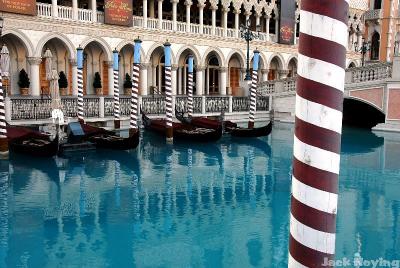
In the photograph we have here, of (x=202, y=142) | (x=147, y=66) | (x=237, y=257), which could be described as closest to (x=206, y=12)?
(x=147, y=66)

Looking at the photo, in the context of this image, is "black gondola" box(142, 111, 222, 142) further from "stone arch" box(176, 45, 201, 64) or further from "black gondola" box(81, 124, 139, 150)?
"stone arch" box(176, 45, 201, 64)

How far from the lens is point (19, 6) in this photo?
512 inches

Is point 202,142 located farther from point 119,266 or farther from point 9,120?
point 119,266

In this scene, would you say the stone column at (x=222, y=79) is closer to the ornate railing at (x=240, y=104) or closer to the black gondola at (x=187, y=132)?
the ornate railing at (x=240, y=104)

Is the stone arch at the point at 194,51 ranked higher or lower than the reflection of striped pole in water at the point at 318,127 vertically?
higher

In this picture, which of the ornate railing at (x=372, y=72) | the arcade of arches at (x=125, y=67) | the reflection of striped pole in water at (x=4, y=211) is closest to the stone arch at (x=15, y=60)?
the arcade of arches at (x=125, y=67)

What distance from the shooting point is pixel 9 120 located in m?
10.5

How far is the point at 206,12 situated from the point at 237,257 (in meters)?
17.3

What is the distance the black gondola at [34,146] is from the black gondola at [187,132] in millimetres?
3208

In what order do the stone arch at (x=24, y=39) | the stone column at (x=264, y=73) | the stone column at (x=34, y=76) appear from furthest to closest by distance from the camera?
the stone column at (x=264, y=73) < the stone column at (x=34, y=76) < the stone arch at (x=24, y=39)

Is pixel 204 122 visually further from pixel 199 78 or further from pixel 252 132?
pixel 199 78

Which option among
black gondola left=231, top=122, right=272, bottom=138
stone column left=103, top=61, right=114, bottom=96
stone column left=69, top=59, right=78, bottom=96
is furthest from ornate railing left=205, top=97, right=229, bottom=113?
stone column left=69, top=59, right=78, bottom=96

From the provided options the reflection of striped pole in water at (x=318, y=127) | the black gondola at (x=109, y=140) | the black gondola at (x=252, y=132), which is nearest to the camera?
the reflection of striped pole in water at (x=318, y=127)

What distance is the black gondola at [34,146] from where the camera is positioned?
27.8 feet
